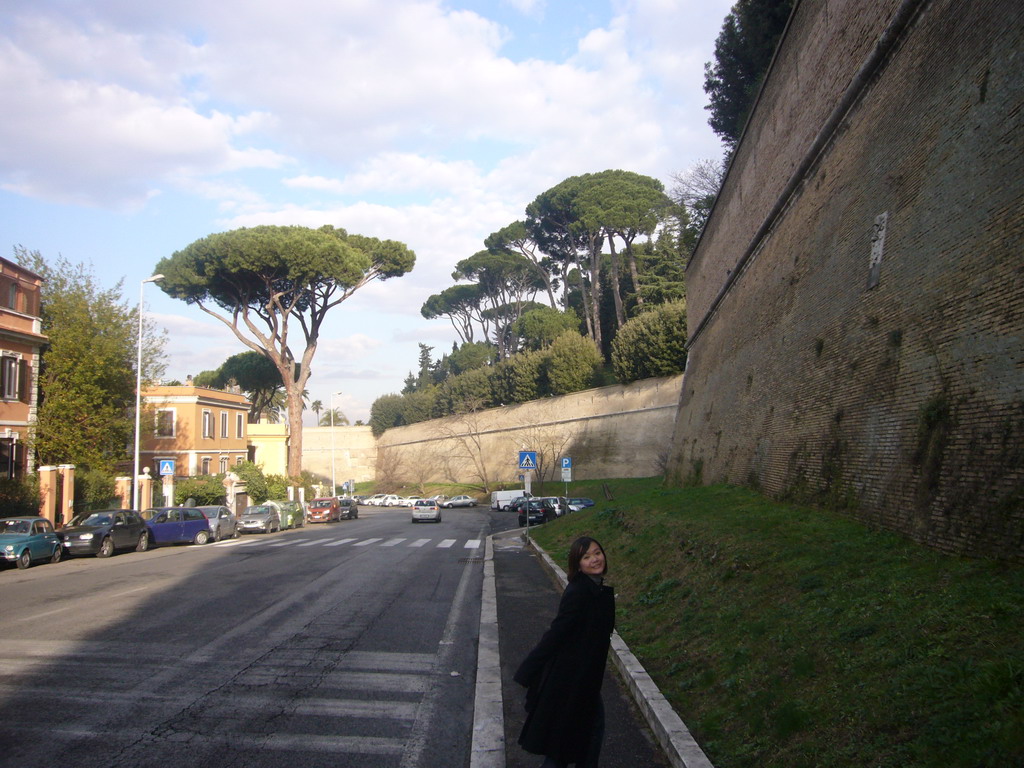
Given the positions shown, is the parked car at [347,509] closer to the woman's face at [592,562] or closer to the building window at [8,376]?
the building window at [8,376]

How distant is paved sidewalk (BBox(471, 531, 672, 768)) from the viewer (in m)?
5.43

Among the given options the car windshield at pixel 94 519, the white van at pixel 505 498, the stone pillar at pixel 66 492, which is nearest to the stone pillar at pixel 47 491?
the stone pillar at pixel 66 492

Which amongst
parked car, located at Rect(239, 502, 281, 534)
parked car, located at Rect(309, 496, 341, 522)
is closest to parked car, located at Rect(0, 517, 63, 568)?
parked car, located at Rect(239, 502, 281, 534)

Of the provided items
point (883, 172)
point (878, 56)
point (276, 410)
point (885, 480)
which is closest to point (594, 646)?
point (885, 480)

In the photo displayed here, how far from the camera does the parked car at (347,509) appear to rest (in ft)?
155

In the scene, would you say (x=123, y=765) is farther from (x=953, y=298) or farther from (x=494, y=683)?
(x=953, y=298)

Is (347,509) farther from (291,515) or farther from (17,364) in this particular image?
(17,364)

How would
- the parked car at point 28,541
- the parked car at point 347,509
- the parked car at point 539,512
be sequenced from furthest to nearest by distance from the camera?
the parked car at point 347,509, the parked car at point 539,512, the parked car at point 28,541

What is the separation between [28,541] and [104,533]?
10.7 ft

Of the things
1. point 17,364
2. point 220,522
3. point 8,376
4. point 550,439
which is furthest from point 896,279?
point 550,439

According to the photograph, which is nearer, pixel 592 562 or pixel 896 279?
pixel 592 562

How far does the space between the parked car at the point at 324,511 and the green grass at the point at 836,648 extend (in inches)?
1473

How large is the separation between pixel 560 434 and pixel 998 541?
172 feet

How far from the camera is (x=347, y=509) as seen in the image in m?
48.1
